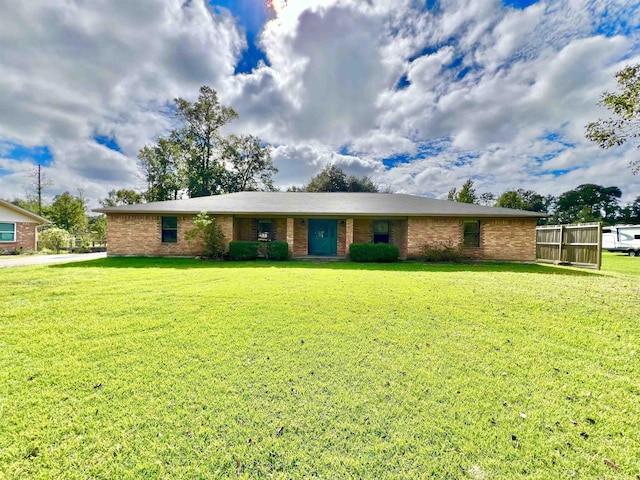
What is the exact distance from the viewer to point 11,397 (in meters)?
2.51

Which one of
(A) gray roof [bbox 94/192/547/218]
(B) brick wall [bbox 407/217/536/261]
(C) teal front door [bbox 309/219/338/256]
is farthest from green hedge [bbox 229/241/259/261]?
(B) brick wall [bbox 407/217/536/261]

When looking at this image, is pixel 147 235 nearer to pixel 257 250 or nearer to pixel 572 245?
pixel 257 250

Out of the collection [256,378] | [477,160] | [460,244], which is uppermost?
[477,160]

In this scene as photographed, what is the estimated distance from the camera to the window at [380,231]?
1576cm

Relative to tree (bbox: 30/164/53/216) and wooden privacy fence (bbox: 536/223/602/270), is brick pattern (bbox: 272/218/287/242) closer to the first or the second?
wooden privacy fence (bbox: 536/223/602/270)

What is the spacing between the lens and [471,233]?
1402 centimetres

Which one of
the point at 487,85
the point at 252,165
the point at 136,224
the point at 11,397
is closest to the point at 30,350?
the point at 11,397

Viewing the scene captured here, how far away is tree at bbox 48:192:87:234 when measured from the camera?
2895cm

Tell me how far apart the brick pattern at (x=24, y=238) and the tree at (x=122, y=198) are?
1486 centimetres

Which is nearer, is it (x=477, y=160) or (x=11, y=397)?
(x=11, y=397)

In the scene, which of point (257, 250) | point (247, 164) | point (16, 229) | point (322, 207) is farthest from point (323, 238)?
point (16, 229)

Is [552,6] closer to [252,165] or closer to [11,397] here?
[11,397]

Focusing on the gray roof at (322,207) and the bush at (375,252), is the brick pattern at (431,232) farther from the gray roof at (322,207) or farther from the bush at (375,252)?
the bush at (375,252)

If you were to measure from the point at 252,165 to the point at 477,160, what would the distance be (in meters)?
26.0
